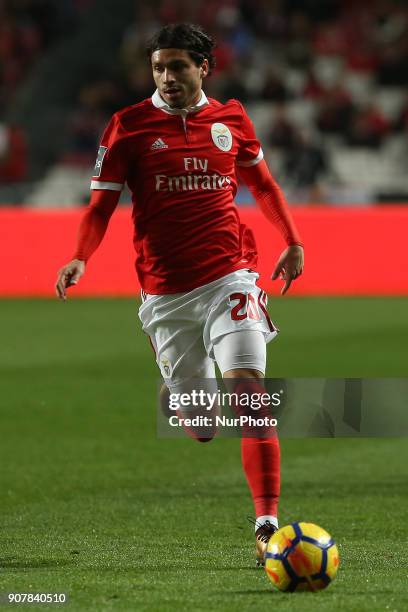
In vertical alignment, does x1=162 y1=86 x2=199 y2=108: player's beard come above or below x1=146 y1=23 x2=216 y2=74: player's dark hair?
below

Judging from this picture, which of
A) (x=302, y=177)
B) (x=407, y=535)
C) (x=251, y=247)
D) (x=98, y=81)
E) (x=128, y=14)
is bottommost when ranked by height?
(x=407, y=535)

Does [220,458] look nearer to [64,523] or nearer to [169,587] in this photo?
[64,523]

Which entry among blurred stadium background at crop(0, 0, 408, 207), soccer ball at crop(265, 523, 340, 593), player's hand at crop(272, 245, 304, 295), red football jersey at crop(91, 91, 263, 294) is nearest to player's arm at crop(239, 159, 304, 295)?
player's hand at crop(272, 245, 304, 295)

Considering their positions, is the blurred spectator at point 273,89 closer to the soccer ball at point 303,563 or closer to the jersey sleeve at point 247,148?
the jersey sleeve at point 247,148

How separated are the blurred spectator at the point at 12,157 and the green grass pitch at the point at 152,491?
8.68 metres

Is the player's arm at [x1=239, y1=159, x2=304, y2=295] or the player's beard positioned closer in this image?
the player's beard

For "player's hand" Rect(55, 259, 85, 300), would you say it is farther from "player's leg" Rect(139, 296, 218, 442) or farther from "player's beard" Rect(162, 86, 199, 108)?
"player's beard" Rect(162, 86, 199, 108)

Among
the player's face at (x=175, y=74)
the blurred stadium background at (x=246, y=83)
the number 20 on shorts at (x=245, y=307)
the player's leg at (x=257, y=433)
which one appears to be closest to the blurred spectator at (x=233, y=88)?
the blurred stadium background at (x=246, y=83)

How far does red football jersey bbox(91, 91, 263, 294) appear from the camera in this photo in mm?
5812

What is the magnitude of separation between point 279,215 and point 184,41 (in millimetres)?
908

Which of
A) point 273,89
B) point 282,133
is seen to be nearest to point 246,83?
point 273,89

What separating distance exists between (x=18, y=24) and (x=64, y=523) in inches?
884

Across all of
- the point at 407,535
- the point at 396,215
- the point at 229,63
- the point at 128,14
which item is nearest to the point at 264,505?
the point at 407,535

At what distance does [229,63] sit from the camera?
84.5 ft
